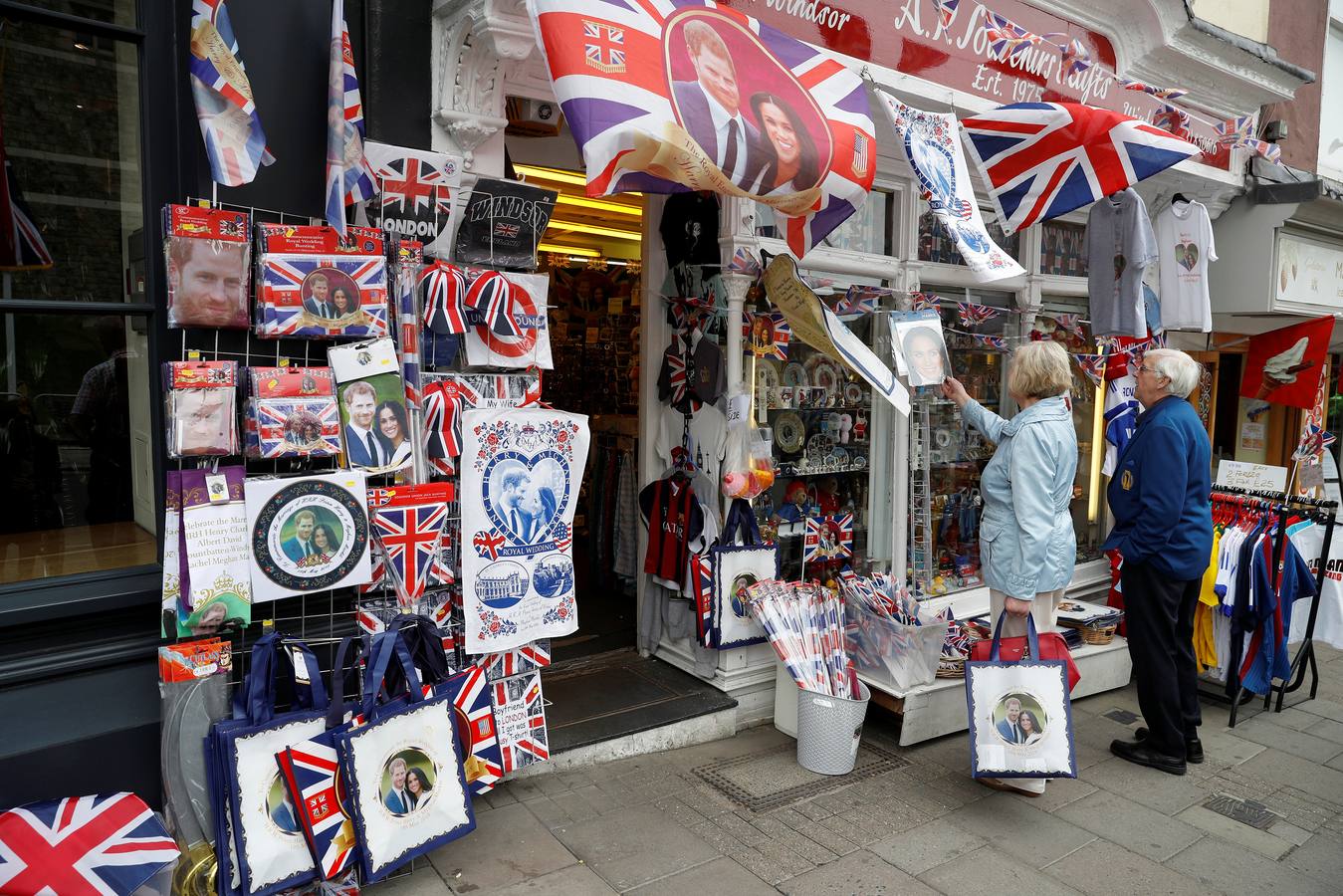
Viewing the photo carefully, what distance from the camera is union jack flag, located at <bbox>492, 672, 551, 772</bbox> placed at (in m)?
3.69

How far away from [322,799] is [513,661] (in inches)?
39.9

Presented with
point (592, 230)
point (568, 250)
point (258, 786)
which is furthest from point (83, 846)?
point (568, 250)

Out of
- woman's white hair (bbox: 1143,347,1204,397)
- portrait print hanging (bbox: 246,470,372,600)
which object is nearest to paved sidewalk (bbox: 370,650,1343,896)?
portrait print hanging (bbox: 246,470,372,600)

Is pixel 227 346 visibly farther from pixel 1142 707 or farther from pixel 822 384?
pixel 1142 707

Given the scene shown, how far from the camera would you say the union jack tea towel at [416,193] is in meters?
3.38

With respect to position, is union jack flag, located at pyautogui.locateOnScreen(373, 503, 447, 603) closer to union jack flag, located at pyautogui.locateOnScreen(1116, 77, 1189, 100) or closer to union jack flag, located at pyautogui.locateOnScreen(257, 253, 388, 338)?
union jack flag, located at pyautogui.locateOnScreen(257, 253, 388, 338)

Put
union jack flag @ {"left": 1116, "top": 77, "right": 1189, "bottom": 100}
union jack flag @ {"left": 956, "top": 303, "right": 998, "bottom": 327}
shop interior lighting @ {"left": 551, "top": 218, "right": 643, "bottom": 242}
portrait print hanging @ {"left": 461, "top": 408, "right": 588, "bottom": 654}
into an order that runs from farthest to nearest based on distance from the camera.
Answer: shop interior lighting @ {"left": 551, "top": 218, "right": 643, "bottom": 242}
union jack flag @ {"left": 956, "top": 303, "right": 998, "bottom": 327}
union jack flag @ {"left": 1116, "top": 77, "right": 1189, "bottom": 100}
portrait print hanging @ {"left": 461, "top": 408, "right": 588, "bottom": 654}

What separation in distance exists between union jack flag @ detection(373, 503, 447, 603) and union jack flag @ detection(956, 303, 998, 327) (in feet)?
12.9

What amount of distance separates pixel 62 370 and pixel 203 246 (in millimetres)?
703

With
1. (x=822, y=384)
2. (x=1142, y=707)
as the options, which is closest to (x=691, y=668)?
(x=822, y=384)

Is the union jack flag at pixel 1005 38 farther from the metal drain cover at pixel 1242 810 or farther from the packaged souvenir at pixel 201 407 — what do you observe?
the packaged souvenir at pixel 201 407

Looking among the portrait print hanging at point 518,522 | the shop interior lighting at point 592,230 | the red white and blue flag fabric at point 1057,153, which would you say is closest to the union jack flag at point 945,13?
the red white and blue flag fabric at point 1057,153

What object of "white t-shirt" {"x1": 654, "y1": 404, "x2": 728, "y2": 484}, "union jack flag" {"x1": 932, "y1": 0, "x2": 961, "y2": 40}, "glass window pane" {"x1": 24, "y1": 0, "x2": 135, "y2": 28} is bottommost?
"white t-shirt" {"x1": 654, "y1": 404, "x2": 728, "y2": 484}

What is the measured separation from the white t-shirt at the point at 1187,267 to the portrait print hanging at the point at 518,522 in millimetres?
4860
